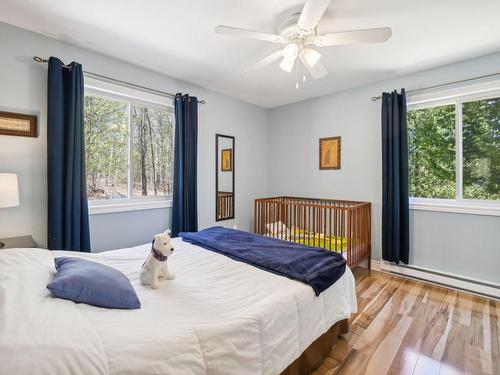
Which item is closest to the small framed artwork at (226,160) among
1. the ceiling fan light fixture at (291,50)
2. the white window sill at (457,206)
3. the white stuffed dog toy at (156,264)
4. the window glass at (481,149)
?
the ceiling fan light fixture at (291,50)

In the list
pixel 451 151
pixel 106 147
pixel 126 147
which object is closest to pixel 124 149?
pixel 126 147

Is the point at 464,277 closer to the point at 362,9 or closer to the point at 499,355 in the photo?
the point at 499,355

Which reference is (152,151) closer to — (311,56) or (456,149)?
(311,56)

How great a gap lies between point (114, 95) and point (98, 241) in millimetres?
1588

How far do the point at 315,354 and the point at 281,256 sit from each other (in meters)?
0.64

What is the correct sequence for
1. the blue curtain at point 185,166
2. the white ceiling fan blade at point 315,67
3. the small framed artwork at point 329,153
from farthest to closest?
the small framed artwork at point 329,153, the blue curtain at point 185,166, the white ceiling fan blade at point 315,67

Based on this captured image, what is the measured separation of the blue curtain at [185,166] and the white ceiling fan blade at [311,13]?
74.5 inches

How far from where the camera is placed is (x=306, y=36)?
6.24ft

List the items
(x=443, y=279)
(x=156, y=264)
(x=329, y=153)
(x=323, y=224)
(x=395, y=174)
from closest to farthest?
1. (x=156, y=264)
2. (x=443, y=279)
3. (x=395, y=174)
4. (x=323, y=224)
5. (x=329, y=153)

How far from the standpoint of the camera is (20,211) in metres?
2.19

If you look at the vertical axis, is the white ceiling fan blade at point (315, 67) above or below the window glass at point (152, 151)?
above

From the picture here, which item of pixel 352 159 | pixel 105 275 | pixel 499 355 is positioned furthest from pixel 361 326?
pixel 352 159

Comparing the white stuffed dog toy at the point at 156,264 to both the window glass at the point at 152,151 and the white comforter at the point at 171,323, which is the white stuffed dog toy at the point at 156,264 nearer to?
the white comforter at the point at 171,323

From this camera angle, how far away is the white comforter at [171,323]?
78cm
